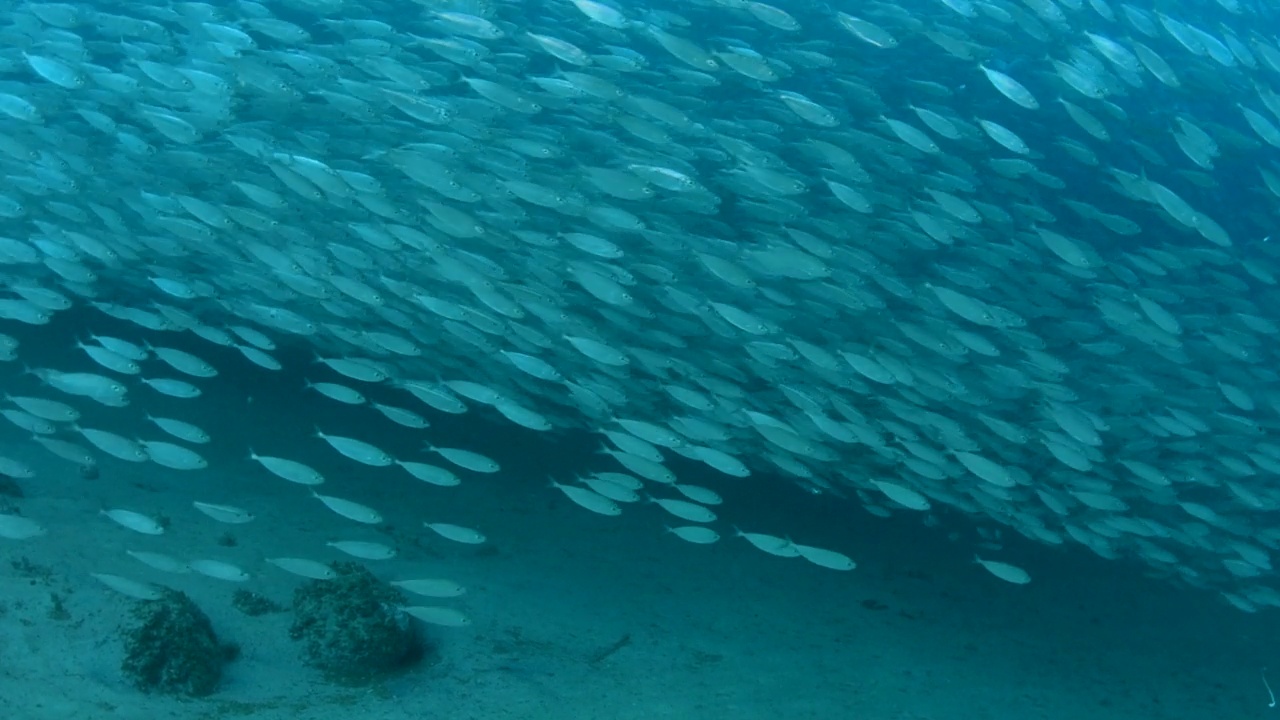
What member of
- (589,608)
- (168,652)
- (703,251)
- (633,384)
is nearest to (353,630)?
(168,652)

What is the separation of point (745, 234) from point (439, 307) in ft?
15.0

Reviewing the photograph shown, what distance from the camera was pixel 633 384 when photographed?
9.22m

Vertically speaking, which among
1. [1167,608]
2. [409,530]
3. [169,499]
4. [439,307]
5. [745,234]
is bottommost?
[169,499]

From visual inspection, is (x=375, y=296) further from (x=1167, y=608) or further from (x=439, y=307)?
(x=1167, y=608)

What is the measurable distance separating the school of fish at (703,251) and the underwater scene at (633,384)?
59 millimetres

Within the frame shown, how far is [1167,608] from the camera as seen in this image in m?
10.1

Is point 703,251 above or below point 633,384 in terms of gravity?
above

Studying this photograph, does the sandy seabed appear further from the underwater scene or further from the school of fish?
the school of fish

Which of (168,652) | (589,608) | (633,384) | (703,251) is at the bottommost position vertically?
(168,652)

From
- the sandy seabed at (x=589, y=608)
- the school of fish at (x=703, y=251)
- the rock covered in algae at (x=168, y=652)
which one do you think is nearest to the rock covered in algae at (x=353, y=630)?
the sandy seabed at (x=589, y=608)

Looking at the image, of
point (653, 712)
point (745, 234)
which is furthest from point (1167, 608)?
point (653, 712)

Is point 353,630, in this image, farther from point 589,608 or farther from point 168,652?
point 589,608

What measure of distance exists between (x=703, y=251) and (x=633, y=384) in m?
1.84

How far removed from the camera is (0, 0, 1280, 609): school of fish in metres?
6.81
